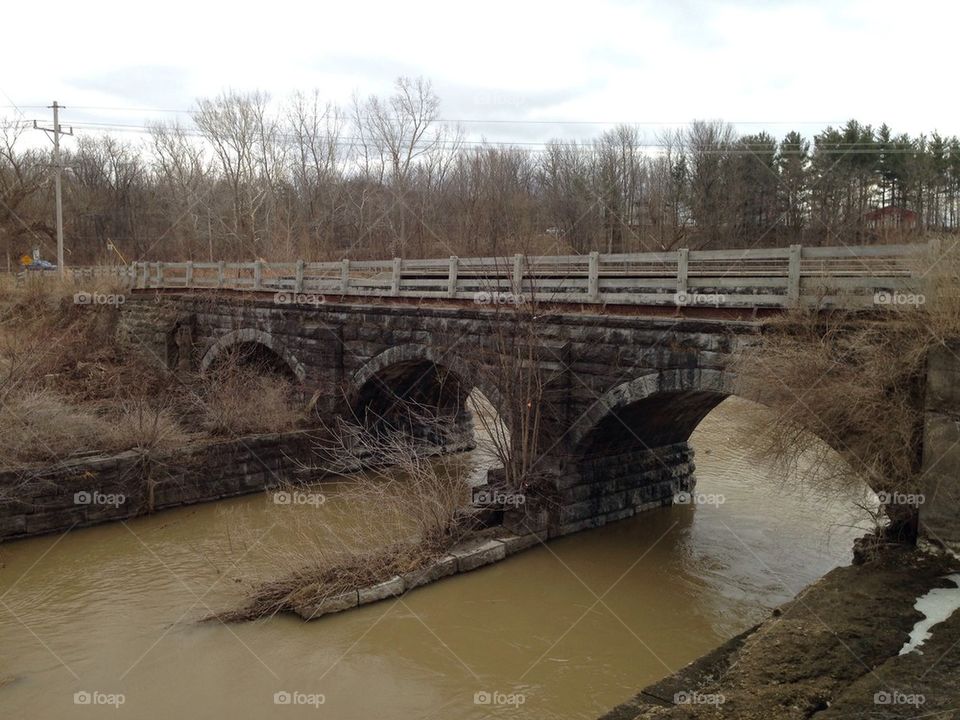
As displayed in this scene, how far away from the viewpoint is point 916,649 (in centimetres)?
734

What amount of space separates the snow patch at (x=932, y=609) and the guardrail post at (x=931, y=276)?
3.23 metres

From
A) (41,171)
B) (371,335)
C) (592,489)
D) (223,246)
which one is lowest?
(592,489)

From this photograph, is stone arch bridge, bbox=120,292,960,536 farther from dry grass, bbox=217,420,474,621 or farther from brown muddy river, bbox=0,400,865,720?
dry grass, bbox=217,420,474,621

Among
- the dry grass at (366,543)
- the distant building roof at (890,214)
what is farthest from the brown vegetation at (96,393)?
the distant building roof at (890,214)

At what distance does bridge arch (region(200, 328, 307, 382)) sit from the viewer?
21375 millimetres

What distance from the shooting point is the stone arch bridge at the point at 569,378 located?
1186cm

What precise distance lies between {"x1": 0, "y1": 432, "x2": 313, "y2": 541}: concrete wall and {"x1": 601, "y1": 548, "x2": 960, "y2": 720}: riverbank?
1269cm

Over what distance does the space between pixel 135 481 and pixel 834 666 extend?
554 inches

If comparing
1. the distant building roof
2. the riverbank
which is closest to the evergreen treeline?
the distant building roof

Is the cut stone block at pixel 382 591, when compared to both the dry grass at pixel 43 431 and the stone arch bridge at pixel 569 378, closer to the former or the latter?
the stone arch bridge at pixel 569 378

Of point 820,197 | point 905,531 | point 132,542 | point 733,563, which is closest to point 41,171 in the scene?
point 132,542

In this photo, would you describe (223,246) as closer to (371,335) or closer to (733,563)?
(371,335)

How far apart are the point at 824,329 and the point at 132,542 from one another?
42.6ft

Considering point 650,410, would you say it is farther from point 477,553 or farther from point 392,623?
point 392,623
